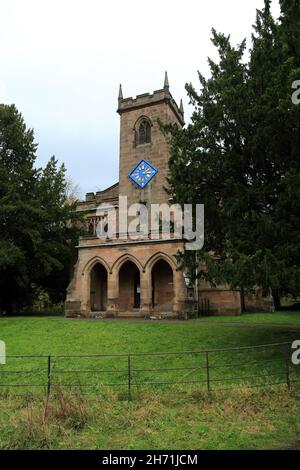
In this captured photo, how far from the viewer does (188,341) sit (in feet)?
47.9

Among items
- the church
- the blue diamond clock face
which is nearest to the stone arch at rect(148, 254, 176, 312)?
the church

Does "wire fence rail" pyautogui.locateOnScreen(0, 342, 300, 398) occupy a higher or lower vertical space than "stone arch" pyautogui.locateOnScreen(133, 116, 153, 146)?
lower

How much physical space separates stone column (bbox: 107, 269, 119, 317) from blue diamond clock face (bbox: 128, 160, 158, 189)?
8.44 metres

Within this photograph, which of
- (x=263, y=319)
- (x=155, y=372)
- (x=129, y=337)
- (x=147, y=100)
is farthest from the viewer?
(x=147, y=100)

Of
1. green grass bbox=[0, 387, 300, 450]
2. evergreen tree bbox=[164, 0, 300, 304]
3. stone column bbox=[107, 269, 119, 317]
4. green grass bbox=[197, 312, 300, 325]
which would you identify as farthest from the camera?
stone column bbox=[107, 269, 119, 317]

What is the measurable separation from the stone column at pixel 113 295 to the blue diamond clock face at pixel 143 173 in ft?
27.7

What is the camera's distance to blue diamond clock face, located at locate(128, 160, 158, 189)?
102 feet

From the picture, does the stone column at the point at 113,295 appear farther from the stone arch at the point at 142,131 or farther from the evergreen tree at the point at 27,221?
the stone arch at the point at 142,131

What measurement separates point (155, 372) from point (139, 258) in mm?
14535

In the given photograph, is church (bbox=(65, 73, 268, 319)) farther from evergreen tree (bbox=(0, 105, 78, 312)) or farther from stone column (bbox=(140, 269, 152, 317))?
evergreen tree (bbox=(0, 105, 78, 312))

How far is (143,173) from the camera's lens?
31.2 m

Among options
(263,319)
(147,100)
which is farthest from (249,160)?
(147,100)

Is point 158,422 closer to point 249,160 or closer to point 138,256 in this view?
point 249,160

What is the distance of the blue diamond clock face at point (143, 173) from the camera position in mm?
30938
